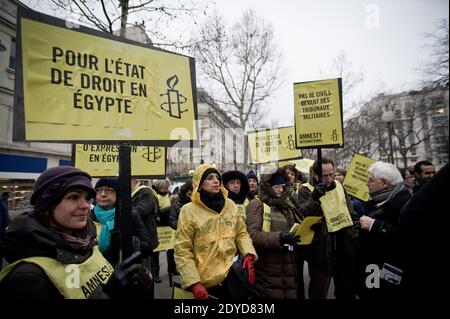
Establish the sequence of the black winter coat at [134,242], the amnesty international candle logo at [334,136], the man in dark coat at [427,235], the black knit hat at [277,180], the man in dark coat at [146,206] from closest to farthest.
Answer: the man in dark coat at [427,235] → the black winter coat at [134,242] → the black knit hat at [277,180] → the amnesty international candle logo at [334,136] → the man in dark coat at [146,206]

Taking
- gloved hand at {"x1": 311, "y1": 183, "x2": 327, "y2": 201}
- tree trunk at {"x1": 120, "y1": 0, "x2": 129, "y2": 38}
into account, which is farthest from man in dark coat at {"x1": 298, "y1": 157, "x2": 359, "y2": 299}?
tree trunk at {"x1": 120, "y1": 0, "x2": 129, "y2": 38}

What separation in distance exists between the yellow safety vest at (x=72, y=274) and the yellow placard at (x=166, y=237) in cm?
387

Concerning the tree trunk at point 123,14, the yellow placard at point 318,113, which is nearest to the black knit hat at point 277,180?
the yellow placard at point 318,113

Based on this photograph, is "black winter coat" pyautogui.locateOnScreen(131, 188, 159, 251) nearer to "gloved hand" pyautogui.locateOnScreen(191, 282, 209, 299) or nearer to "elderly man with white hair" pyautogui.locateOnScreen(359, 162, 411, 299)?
"gloved hand" pyautogui.locateOnScreen(191, 282, 209, 299)

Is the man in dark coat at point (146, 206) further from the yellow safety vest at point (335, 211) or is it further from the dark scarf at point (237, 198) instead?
the yellow safety vest at point (335, 211)

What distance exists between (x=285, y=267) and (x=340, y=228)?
1.13 m

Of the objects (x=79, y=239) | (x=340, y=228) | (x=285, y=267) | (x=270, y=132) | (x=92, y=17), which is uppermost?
(x=92, y=17)

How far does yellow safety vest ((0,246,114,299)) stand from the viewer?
1.27 metres

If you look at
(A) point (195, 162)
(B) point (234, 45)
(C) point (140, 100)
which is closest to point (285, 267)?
(C) point (140, 100)

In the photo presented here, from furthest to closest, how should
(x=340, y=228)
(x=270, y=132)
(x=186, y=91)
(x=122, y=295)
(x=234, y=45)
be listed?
(x=234, y=45) < (x=270, y=132) < (x=340, y=228) < (x=186, y=91) < (x=122, y=295)

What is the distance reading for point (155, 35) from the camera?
8.76m

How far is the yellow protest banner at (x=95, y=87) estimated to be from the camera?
1800 millimetres

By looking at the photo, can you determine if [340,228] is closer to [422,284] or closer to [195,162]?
[422,284]

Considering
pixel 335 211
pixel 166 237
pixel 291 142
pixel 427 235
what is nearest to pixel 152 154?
pixel 166 237
